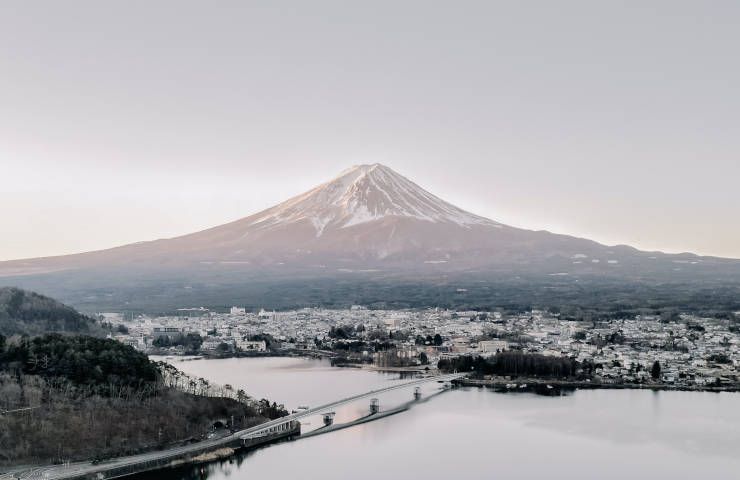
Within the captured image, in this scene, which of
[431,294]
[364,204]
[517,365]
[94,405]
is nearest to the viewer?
[94,405]

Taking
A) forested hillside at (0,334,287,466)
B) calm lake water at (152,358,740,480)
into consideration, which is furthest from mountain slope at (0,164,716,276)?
forested hillside at (0,334,287,466)

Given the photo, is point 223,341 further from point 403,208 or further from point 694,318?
point 403,208

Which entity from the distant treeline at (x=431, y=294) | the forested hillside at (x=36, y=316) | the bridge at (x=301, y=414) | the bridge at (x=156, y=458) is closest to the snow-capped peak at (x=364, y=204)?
the distant treeline at (x=431, y=294)

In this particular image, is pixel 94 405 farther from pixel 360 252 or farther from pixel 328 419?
pixel 360 252

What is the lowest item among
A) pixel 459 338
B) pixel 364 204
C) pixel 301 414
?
pixel 301 414

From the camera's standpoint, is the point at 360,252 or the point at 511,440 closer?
the point at 511,440

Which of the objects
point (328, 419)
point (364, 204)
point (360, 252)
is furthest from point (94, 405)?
point (364, 204)
